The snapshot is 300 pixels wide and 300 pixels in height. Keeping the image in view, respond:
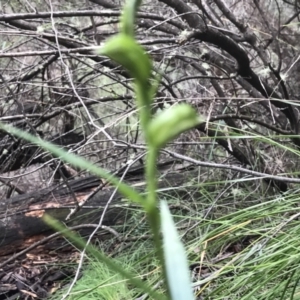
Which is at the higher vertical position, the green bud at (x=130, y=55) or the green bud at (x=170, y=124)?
the green bud at (x=130, y=55)

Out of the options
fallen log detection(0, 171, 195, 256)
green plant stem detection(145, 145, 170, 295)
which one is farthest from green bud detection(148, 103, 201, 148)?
fallen log detection(0, 171, 195, 256)

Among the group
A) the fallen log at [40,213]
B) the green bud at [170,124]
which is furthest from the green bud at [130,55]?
the fallen log at [40,213]

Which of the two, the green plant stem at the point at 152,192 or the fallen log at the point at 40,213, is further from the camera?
the fallen log at the point at 40,213

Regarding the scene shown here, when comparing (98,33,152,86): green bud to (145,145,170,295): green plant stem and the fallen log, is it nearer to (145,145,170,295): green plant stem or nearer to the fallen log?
(145,145,170,295): green plant stem

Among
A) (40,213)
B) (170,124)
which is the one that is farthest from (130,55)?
(40,213)

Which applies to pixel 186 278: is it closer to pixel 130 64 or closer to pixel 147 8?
pixel 130 64

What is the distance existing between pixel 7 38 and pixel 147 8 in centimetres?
57

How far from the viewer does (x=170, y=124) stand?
16cm

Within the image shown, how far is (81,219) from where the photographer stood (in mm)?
1696

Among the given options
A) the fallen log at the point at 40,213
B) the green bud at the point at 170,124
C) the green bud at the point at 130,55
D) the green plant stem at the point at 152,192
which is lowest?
the green plant stem at the point at 152,192

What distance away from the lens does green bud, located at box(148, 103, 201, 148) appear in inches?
6.1

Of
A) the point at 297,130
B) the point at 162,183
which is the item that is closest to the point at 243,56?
the point at 297,130

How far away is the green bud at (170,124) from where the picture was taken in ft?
0.51

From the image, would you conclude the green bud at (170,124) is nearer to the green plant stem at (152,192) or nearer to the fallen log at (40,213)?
the green plant stem at (152,192)
